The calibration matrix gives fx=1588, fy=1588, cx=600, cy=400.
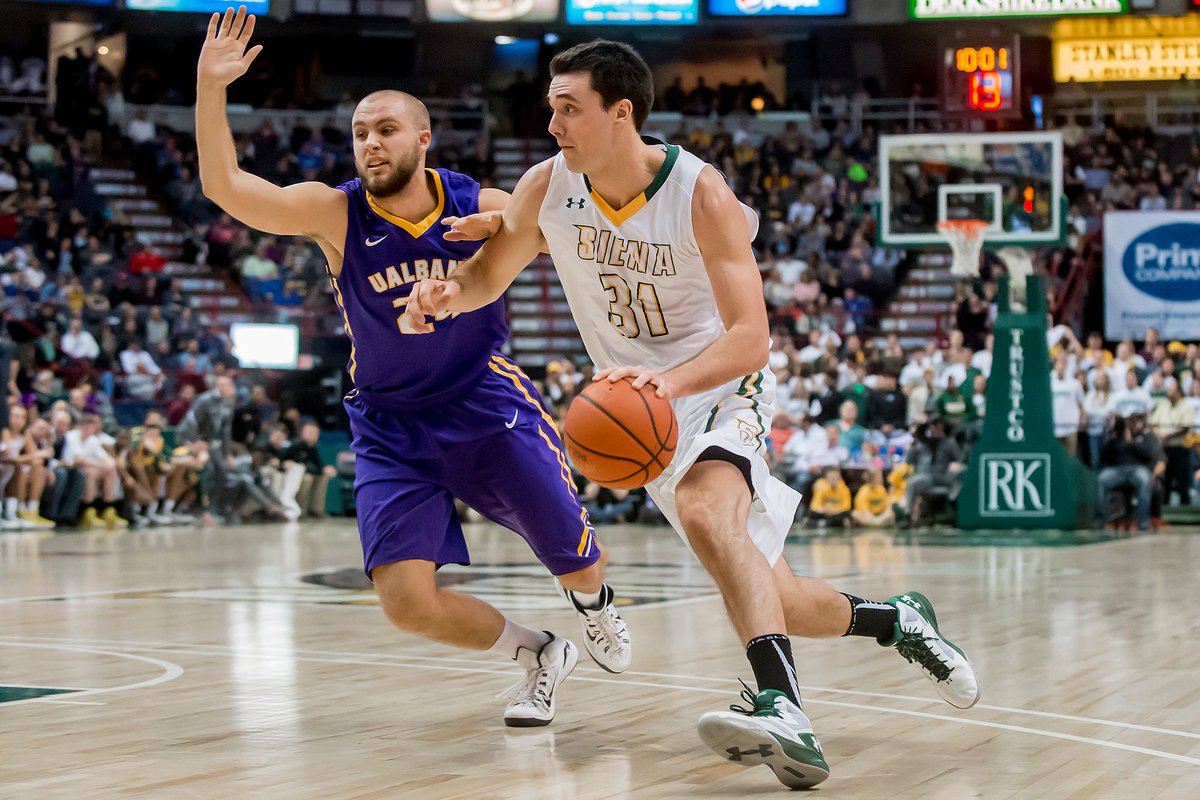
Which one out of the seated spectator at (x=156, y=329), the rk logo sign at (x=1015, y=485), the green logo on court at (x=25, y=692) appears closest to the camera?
the green logo on court at (x=25, y=692)

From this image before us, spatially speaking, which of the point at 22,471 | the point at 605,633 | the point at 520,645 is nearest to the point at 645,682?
Result: the point at 605,633

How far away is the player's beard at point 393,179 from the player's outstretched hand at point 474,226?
329 millimetres

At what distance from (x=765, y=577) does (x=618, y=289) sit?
3.23 ft

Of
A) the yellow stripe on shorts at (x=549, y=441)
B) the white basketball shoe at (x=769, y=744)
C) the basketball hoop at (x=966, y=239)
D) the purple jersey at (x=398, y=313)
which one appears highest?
the basketball hoop at (x=966, y=239)

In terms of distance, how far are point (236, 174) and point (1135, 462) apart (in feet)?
41.7

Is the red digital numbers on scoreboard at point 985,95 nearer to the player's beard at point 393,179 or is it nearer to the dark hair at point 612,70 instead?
the player's beard at point 393,179

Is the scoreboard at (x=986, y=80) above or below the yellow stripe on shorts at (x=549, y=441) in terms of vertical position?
above

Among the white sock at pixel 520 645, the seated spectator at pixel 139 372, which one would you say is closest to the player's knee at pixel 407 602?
the white sock at pixel 520 645

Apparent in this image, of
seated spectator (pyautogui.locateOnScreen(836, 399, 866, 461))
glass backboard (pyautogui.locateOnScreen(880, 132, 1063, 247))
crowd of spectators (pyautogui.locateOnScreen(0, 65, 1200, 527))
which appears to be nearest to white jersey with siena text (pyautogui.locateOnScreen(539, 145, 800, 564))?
crowd of spectators (pyautogui.locateOnScreen(0, 65, 1200, 527))

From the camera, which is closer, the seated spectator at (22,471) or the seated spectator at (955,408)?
the seated spectator at (22,471)

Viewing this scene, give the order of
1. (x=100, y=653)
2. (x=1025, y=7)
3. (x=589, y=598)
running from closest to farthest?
(x=589, y=598)
(x=100, y=653)
(x=1025, y=7)

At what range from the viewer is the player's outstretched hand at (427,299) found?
15.3 ft

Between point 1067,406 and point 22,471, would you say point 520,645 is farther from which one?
point 1067,406

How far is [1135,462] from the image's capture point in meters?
15.8
